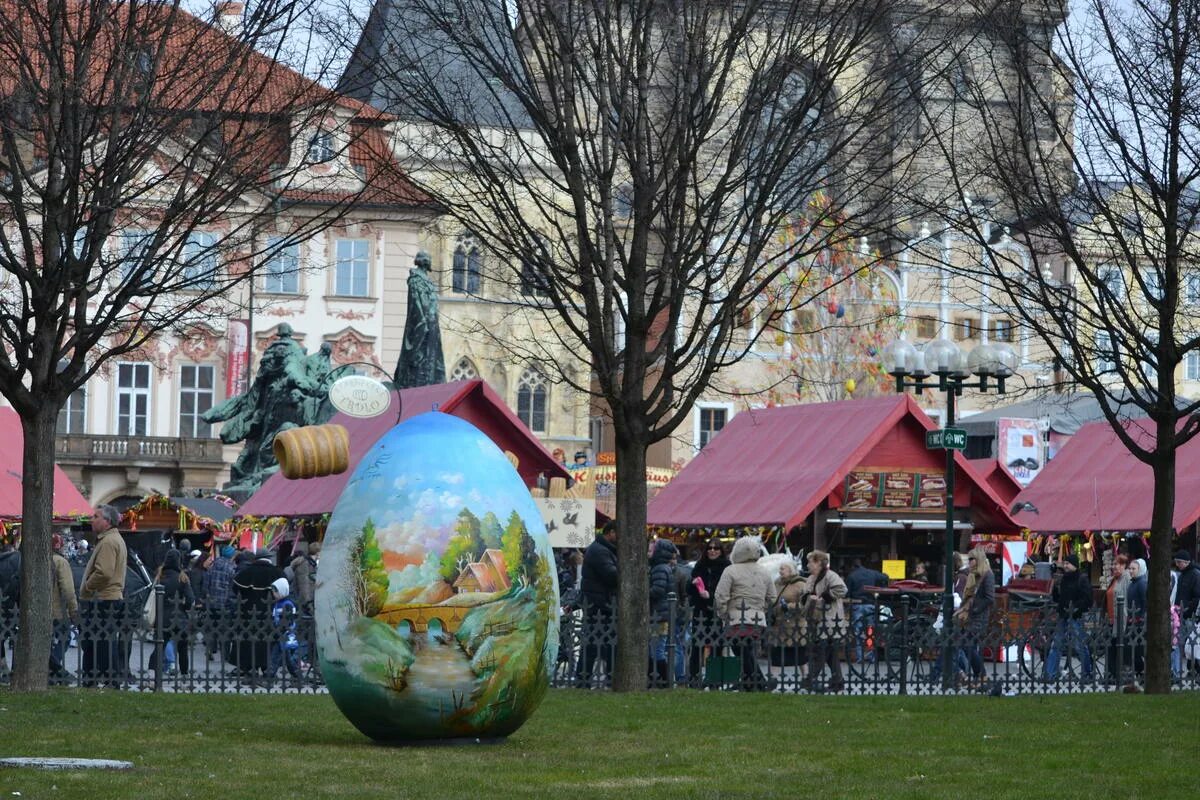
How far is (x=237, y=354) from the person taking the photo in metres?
62.9

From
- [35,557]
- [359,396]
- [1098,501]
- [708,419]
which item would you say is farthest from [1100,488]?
[708,419]

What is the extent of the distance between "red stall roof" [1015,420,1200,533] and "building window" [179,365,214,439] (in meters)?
32.0

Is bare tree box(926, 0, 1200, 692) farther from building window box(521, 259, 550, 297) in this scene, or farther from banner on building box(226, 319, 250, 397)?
banner on building box(226, 319, 250, 397)

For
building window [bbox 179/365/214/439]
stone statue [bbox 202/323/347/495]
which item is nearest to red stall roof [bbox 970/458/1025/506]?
stone statue [bbox 202/323/347/495]

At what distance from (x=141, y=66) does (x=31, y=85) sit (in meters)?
1.05

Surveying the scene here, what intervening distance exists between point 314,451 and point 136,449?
50.5 metres

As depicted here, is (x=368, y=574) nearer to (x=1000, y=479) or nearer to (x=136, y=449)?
(x=1000, y=479)

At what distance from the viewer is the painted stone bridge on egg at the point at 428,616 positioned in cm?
1238

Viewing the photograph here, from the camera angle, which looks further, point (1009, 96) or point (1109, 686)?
point (1109, 686)

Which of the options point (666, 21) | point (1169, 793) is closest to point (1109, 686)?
point (666, 21)

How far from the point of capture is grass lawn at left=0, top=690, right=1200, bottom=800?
36.3 feet

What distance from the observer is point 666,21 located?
18.3 meters

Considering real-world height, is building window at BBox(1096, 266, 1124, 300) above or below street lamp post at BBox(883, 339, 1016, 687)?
above

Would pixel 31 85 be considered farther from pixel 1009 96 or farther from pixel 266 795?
pixel 1009 96
